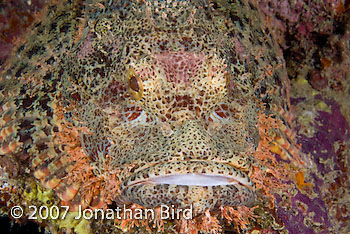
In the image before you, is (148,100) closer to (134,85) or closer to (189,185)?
(134,85)

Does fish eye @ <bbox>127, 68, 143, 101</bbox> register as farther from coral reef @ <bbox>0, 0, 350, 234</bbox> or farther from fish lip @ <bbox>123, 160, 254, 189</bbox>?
fish lip @ <bbox>123, 160, 254, 189</bbox>

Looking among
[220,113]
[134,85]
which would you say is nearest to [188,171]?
[220,113]

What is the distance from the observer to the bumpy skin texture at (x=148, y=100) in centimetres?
252

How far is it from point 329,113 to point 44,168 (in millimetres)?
4427

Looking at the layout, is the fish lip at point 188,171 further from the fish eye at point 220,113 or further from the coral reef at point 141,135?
the fish eye at point 220,113

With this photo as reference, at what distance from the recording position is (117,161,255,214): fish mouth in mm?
2369

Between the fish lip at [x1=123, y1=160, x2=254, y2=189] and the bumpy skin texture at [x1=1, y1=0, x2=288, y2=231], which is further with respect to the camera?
the bumpy skin texture at [x1=1, y1=0, x2=288, y2=231]

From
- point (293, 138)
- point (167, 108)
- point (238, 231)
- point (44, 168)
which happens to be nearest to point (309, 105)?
point (293, 138)

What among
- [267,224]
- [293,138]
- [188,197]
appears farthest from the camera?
[293,138]

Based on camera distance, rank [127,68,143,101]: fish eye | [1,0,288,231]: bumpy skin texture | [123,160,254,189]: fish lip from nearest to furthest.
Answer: [123,160,254,189]: fish lip → [1,0,288,231]: bumpy skin texture → [127,68,143,101]: fish eye

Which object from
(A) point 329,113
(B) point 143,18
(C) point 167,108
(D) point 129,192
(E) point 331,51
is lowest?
(A) point 329,113

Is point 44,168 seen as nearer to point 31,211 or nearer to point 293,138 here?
point 31,211

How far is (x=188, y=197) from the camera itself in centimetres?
236

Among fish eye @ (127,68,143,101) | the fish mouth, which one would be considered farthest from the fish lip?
fish eye @ (127,68,143,101)
